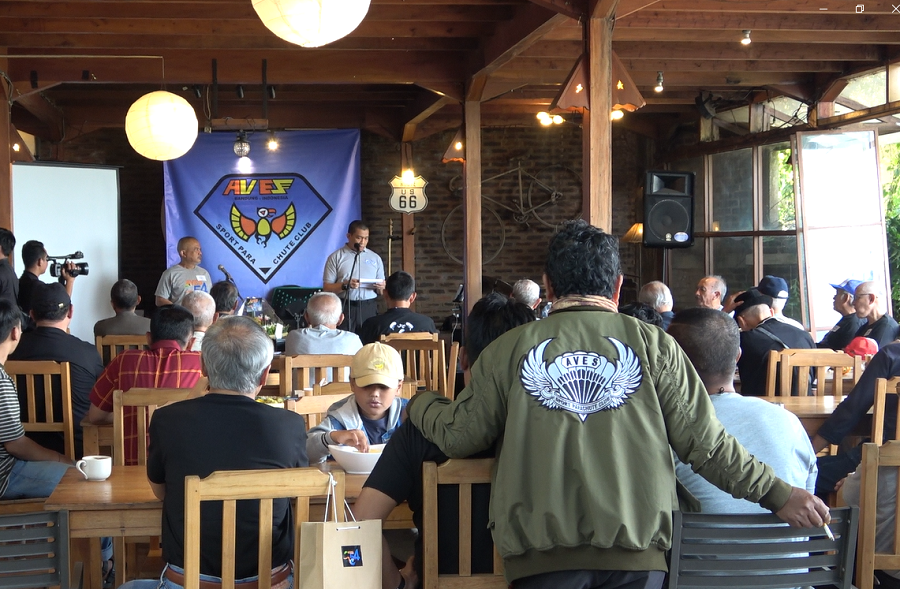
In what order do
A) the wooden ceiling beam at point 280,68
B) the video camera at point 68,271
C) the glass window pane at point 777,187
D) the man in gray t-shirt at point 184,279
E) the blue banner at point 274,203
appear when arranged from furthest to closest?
the blue banner at point 274,203 → the glass window pane at point 777,187 → the man in gray t-shirt at point 184,279 → the wooden ceiling beam at point 280,68 → the video camera at point 68,271

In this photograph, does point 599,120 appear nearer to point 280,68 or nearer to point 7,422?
point 7,422

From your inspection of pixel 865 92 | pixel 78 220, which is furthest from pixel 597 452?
pixel 865 92

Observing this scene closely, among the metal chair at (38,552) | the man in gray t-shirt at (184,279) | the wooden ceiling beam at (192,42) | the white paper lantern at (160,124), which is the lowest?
the metal chair at (38,552)

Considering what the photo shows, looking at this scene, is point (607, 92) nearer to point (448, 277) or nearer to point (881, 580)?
point (881, 580)

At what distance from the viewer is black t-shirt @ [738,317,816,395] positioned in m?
4.75

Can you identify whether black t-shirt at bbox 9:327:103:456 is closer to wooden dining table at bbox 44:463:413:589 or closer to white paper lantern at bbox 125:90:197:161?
white paper lantern at bbox 125:90:197:161

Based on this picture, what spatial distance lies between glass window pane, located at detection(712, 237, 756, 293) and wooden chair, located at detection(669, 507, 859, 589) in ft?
25.9

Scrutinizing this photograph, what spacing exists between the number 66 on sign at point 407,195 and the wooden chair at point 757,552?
7954 millimetres

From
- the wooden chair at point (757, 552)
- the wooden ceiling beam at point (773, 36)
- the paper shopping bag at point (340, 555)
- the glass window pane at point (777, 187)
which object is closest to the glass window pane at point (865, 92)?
the glass window pane at point (777, 187)

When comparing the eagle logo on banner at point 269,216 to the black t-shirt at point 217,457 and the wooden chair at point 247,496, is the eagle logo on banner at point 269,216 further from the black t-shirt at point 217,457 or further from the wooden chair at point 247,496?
the wooden chair at point 247,496

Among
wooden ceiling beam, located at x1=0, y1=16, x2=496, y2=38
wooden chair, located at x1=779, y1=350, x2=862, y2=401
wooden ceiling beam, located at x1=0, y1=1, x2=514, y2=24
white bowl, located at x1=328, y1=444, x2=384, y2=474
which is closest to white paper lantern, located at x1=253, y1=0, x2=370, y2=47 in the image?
white bowl, located at x1=328, y1=444, x2=384, y2=474

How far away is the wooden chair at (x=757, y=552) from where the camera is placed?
193 centimetres

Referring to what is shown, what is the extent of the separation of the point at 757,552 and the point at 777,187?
8.16 metres

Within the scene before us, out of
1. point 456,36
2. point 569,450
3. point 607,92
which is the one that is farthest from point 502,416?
point 456,36
